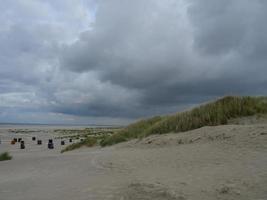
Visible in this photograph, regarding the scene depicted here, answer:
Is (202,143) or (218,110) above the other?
(218,110)

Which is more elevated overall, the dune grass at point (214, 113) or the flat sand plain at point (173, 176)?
the dune grass at point (214, 113)

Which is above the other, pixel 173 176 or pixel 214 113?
pixel 214 113

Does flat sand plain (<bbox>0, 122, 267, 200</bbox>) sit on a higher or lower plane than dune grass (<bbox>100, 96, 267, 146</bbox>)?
lower

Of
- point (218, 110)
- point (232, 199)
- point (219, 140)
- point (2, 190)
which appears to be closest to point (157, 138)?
point (218, 110)

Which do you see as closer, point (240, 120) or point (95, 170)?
point (95, 170)

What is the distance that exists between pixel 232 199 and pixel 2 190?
4988 millimetres

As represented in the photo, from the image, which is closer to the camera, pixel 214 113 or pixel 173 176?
pixel 173 176

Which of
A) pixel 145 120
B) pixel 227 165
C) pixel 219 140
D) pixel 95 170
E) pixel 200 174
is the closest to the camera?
pixel 200 174

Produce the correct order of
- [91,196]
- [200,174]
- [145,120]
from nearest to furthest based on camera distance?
[91,196] < [200,174] < [145,120]

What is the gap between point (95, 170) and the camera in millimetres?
8758

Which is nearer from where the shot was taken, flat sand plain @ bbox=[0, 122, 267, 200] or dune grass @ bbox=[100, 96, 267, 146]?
flat sand plain @ bbox=[0, 122, 267, 200]

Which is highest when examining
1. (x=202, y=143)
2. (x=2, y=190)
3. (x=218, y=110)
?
(x=218, y=110)

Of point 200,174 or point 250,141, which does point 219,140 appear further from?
point 200,174

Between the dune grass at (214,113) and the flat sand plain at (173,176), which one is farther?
the dune grass at (214,113)
